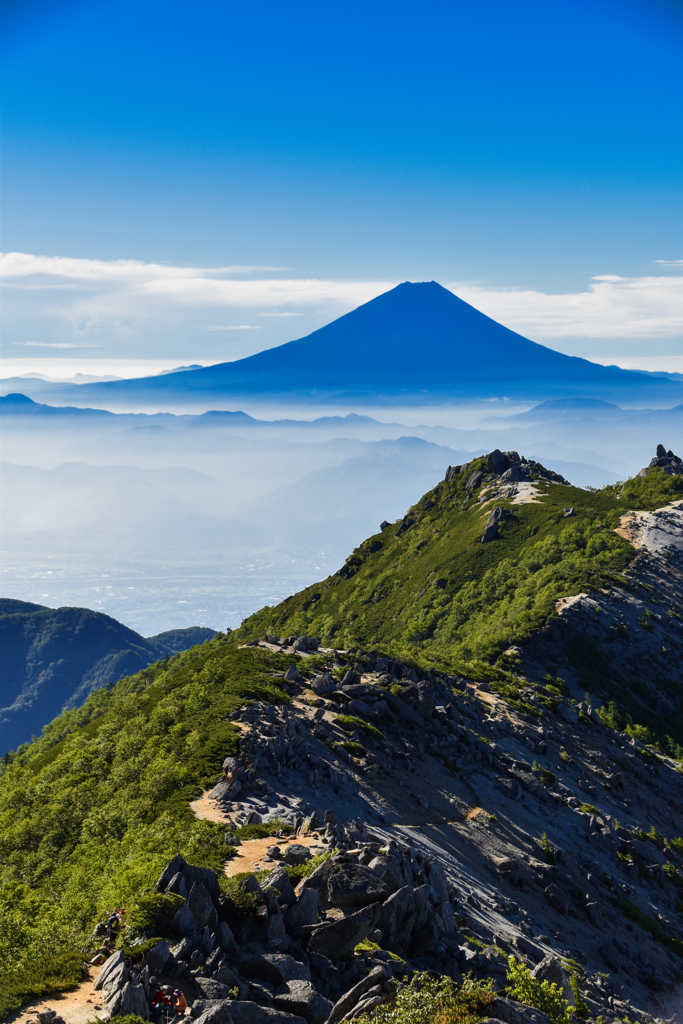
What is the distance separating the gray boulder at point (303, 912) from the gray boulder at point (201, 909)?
7.08 ft

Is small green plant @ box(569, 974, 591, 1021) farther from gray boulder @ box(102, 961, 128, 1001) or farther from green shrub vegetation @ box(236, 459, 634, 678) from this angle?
green shrub vegetation @ box(236, 459, 634, 678)

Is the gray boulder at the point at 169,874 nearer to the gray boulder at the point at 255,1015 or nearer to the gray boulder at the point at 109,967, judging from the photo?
the gray boulder at the point at 109,967

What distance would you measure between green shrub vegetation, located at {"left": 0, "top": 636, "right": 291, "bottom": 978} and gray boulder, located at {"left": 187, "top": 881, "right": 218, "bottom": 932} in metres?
1.00

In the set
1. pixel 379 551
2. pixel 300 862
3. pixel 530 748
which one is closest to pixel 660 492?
pixel 379 551

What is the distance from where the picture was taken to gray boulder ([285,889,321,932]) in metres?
17.6

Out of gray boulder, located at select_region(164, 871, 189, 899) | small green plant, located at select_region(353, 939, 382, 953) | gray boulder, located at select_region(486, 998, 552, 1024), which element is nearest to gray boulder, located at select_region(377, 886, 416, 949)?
small green plant, located at select_region(353, 939, 382, 953)

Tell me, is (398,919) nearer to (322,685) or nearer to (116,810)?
(116,810)

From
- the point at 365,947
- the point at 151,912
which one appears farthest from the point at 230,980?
the point at 365,947

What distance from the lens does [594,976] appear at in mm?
27656

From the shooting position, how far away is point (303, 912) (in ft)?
58.1

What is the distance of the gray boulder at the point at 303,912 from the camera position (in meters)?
17.6

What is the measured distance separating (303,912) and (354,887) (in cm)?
168

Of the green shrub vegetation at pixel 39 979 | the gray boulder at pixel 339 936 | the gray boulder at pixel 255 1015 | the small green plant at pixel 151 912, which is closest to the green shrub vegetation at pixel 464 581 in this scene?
the gray boulder at pixel 339 936

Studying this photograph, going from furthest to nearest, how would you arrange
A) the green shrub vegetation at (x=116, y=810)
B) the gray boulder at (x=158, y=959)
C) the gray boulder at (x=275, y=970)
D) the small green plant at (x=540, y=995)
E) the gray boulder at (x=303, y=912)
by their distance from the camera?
the green shrub vegetation at (x=116, y=810), the gray boulder at (x=303, y=912), the small green plant at (x=540, y=995), the gray boulder at (x=275, y=970), the gray boulder at (x=158, y=959)
